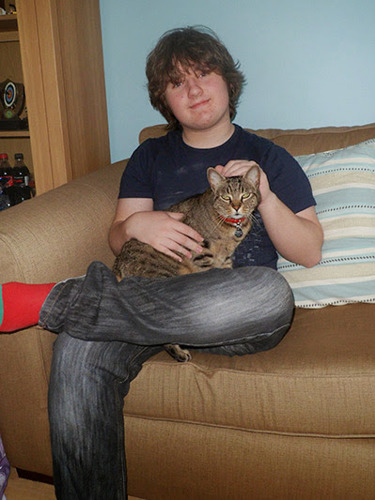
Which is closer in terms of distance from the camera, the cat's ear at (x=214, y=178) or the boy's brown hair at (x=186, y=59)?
the cat's ear at (x=214, y=178)

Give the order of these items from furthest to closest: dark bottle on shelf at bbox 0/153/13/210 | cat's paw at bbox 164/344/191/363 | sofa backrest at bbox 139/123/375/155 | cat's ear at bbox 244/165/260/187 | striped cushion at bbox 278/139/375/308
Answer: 1. dark bottle on shelf at bbox 0/153/13/210
2. sofa backrest at bbox 139/123/375/155
3. striped cushion at bbox 278/139/375/308
4. cat's ear at bbox 244/165/260/187
5. cat's paw at bbox 164/344/191/363

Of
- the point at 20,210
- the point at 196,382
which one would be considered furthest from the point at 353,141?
the point at 20,210

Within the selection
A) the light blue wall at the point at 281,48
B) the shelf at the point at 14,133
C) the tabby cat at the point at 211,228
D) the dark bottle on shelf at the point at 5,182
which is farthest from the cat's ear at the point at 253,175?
the dark bottle on shelf at the point at 5,182

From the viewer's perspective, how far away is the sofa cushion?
45.0 inches

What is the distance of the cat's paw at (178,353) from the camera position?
1.25m

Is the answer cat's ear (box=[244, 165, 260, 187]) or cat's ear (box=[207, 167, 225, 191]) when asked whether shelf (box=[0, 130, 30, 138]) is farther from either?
cat's ear (box=[244, 165, 260, 187])

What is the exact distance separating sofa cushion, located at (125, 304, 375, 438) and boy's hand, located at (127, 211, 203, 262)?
13.1 inches

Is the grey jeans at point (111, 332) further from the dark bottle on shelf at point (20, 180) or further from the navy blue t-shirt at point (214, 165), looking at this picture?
the dark bottle on shelf at point (20, 180)

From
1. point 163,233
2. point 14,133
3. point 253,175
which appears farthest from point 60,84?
point 253,175

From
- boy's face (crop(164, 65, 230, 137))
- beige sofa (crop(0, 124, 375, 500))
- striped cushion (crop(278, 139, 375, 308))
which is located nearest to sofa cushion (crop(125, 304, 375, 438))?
beige sofa (crop(0, 124, 375, 500))

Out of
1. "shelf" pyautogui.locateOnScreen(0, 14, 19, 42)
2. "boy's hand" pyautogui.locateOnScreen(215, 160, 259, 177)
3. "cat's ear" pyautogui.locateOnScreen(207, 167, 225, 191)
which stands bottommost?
"cat's ear" pyautogui.locateOnScreen(207, 167, 225, 191)

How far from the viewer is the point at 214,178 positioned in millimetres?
1439

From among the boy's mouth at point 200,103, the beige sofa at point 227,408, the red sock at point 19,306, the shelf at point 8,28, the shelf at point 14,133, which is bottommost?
the beige sofa at point 227,408

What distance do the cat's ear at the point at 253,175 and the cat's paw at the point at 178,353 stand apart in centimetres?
53
